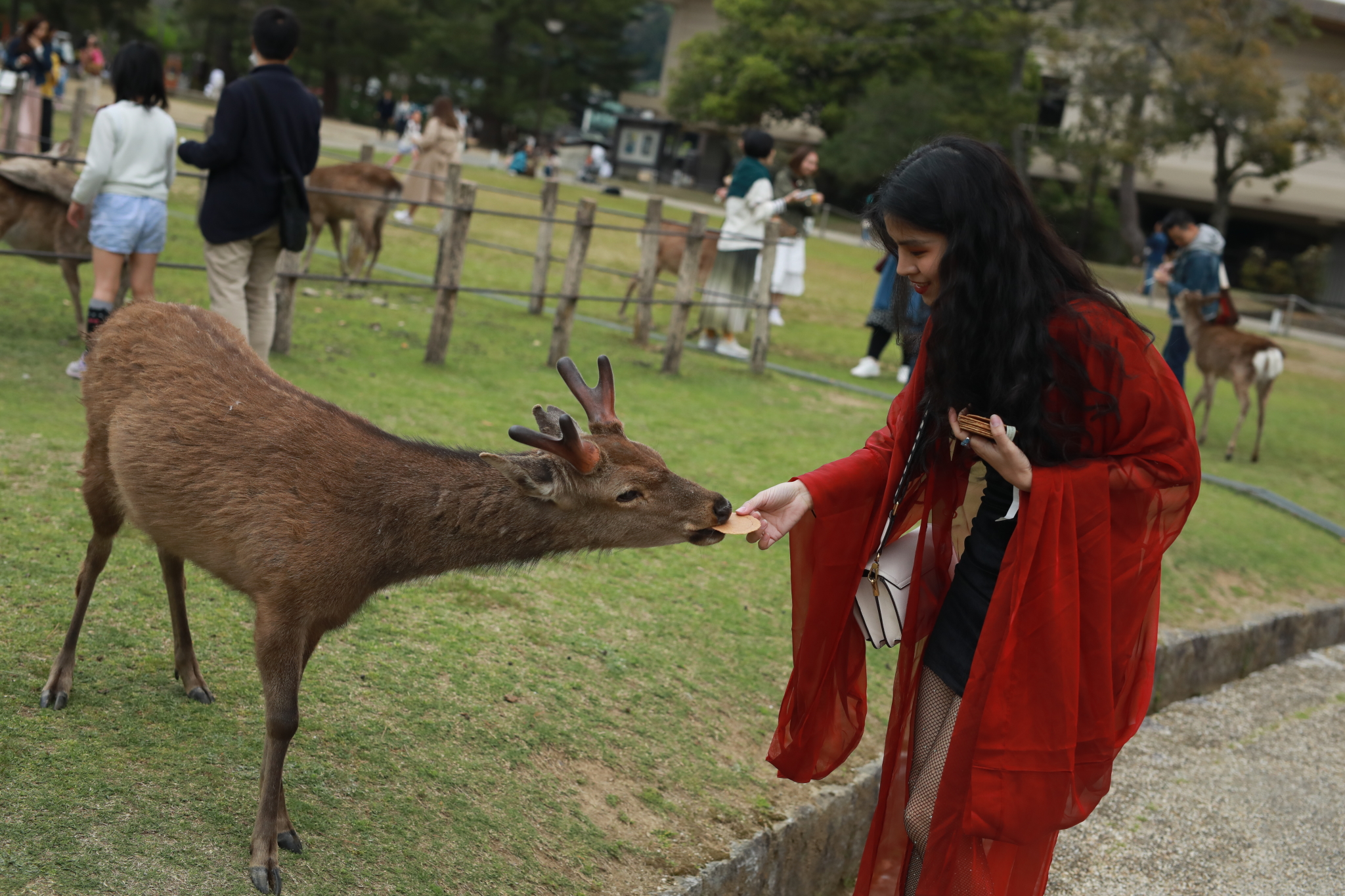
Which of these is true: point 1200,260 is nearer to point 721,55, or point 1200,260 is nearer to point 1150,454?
point 1150,454

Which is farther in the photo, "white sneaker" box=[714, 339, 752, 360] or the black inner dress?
"white sneaker" box=[714, 339, 752, 360]

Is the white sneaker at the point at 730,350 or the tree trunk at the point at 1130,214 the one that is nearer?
the white sneaker at the point at 730,350

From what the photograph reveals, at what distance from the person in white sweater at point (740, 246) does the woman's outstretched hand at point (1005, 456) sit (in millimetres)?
9069

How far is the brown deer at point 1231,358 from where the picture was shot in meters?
12.5

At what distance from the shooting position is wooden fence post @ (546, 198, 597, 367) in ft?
34.1

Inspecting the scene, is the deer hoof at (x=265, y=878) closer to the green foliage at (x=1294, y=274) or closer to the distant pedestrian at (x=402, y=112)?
the distant pedestrian at (x=402, y=112)

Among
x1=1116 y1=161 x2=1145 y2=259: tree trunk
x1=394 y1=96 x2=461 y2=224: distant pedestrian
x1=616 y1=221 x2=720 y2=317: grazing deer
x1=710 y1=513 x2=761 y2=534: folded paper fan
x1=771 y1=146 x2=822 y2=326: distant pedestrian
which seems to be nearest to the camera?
x1=710 y1=513 x2=761 y2=534: folded paper fan

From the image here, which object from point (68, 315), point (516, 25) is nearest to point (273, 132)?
point (68, 315)

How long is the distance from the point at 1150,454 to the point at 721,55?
44377 mm

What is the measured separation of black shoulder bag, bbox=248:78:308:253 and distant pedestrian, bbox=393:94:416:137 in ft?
124

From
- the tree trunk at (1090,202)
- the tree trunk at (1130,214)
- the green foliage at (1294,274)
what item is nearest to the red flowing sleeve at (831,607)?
the tree trunk at (1090,202)

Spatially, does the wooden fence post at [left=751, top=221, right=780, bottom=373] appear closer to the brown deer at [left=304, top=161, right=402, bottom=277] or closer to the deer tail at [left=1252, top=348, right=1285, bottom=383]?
the brown deer at [left=304, top=161, right=402, bottom=277]

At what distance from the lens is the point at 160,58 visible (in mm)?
6957

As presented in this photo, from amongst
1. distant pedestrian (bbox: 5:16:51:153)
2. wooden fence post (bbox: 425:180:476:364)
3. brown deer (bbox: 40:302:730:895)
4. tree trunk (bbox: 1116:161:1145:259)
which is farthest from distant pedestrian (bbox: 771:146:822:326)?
tree trunk (bbox: 1116:161:1145:259)
